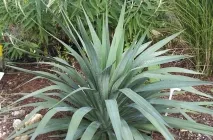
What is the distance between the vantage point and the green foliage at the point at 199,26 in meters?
3.44

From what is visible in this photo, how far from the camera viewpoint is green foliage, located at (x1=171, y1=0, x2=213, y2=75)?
3.44 metres

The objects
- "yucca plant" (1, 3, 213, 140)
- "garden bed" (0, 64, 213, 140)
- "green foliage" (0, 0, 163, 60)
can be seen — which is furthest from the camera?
"green foliage" (0, 0, 163, 60)

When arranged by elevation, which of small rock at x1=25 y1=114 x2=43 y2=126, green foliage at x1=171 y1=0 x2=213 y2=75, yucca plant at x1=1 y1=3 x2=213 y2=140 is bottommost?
small rock at x1=25 y1=114 x2=43 y2=126

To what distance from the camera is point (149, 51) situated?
274 centimetres

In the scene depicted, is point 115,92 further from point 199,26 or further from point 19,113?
point 199,26

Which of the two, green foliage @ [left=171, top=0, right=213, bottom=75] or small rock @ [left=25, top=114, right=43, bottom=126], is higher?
green foliage @ [left=171, top=0, right=213, bottom=75]

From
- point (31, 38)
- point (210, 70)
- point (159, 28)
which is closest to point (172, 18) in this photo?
point (159, 28)

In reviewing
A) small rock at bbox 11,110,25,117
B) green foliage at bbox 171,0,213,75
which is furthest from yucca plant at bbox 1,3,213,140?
green foliage at bbox 171,0,213,75

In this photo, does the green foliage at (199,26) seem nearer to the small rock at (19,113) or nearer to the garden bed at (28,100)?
the garden bed at (28,100)

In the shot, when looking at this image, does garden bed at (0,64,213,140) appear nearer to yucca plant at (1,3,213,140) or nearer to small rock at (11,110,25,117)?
small rock at (11,110,25,117)

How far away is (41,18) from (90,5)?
0.43 metres

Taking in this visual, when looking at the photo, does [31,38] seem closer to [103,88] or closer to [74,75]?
[74,75]

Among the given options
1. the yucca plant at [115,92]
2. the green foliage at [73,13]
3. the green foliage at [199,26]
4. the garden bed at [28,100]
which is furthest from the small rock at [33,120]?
the green foliage at [199,26]

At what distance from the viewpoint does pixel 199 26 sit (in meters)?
3.54
